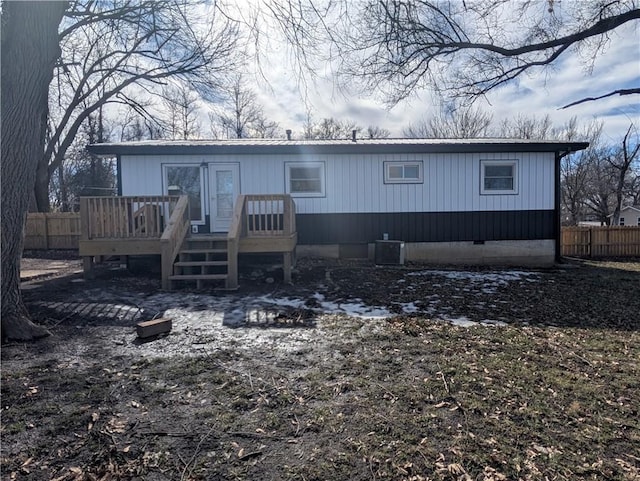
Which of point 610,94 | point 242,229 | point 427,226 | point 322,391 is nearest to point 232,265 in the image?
point 242,229

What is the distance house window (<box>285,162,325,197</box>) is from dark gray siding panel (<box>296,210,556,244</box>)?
1.98ft

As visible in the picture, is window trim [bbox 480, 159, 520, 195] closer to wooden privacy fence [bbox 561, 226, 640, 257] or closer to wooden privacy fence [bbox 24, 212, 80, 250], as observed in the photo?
wooden privacy fence [bbox 561, 226, 640, 257]

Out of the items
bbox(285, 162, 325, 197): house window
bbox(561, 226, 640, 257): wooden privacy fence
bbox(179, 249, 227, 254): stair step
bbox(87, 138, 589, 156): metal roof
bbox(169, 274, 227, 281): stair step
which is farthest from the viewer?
bbox(561, 226, 640, 257): wooden privacy fence

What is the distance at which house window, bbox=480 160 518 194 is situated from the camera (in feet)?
34.0

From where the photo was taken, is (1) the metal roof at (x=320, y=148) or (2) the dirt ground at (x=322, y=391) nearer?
(2) the dirt ground at (x=322, y=391)

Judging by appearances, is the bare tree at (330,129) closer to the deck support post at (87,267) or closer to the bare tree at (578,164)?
the bare tree at (578,164)

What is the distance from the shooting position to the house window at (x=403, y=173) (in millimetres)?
10164

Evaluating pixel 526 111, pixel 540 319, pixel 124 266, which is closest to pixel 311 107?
pixel 540 319

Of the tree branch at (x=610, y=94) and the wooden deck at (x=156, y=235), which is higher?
the tree branch at (x=610, y=94)

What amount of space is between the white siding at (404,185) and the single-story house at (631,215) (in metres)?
37.3

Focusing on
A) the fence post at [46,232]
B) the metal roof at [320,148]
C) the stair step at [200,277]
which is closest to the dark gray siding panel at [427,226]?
the metal roof at [320,148]

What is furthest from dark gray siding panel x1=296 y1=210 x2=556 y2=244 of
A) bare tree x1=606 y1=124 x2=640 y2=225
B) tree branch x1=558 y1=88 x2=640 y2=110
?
bare tree x1=606 y1=124 x2=640 y2=225

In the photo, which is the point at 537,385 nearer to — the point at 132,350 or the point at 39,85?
the point at 132,350

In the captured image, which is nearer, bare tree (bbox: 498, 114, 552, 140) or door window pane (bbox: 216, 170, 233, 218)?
door window pane (bbox: 216, 170, 233, 218)
